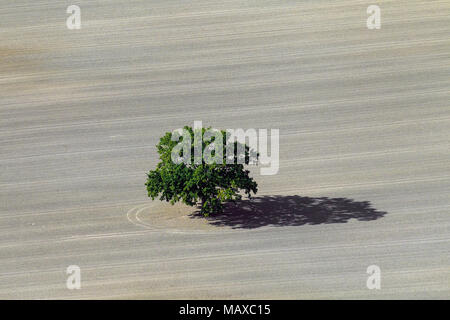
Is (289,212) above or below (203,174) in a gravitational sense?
below

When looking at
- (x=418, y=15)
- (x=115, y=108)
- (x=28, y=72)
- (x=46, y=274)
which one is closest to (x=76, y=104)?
(x=115, y=108)

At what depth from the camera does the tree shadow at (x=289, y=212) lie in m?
34.5

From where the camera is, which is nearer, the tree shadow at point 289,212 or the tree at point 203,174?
the tree at point 203,174

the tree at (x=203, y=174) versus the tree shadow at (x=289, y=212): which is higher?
the tree at (x=203, y=174)

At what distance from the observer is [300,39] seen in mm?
54281

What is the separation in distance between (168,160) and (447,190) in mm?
10938

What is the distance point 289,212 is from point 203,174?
378 cm

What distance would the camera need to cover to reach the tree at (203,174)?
111 ft

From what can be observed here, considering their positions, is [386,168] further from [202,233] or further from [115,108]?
[115,108]

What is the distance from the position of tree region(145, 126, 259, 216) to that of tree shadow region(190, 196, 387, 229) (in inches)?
40.7

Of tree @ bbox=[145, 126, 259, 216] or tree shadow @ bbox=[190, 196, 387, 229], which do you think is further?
tree shadow @ bbox=[190, 196, 387, 229]

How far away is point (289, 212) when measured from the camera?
35406mm

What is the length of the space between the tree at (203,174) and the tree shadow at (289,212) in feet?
3.39

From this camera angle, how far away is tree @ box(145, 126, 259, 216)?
111ft
